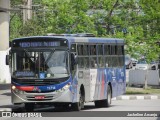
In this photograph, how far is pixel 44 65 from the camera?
22750 millimetres

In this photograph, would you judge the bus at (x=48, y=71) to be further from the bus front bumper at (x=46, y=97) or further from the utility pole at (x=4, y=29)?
the utility pole at (x=4, y=29)

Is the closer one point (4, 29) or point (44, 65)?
point (44, 65)

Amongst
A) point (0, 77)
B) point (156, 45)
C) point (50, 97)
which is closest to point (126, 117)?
point (50, 97)

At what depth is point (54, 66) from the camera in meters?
22.8

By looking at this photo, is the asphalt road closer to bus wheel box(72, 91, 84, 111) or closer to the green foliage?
bus wheel box(72, 91, 84, 111)

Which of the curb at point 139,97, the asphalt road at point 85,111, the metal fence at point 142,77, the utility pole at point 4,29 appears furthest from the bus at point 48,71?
the metal fence at point 142,77

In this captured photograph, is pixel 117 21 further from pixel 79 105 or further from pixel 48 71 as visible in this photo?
pixel 48 71

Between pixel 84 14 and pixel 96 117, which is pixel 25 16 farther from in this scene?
pixel 96 117

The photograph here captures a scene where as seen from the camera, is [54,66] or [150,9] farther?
[150,9]

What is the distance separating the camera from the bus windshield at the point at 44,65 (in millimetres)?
22734

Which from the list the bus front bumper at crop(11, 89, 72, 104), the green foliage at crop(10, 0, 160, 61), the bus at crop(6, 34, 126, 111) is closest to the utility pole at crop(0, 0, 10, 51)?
the green foliage at crop(10, 0, 160, 61)

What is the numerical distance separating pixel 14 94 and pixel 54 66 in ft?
5.58

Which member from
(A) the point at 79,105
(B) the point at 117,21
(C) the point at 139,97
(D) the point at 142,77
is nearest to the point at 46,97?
(A) the point at 79,105

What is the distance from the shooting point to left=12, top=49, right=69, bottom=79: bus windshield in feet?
74.6
